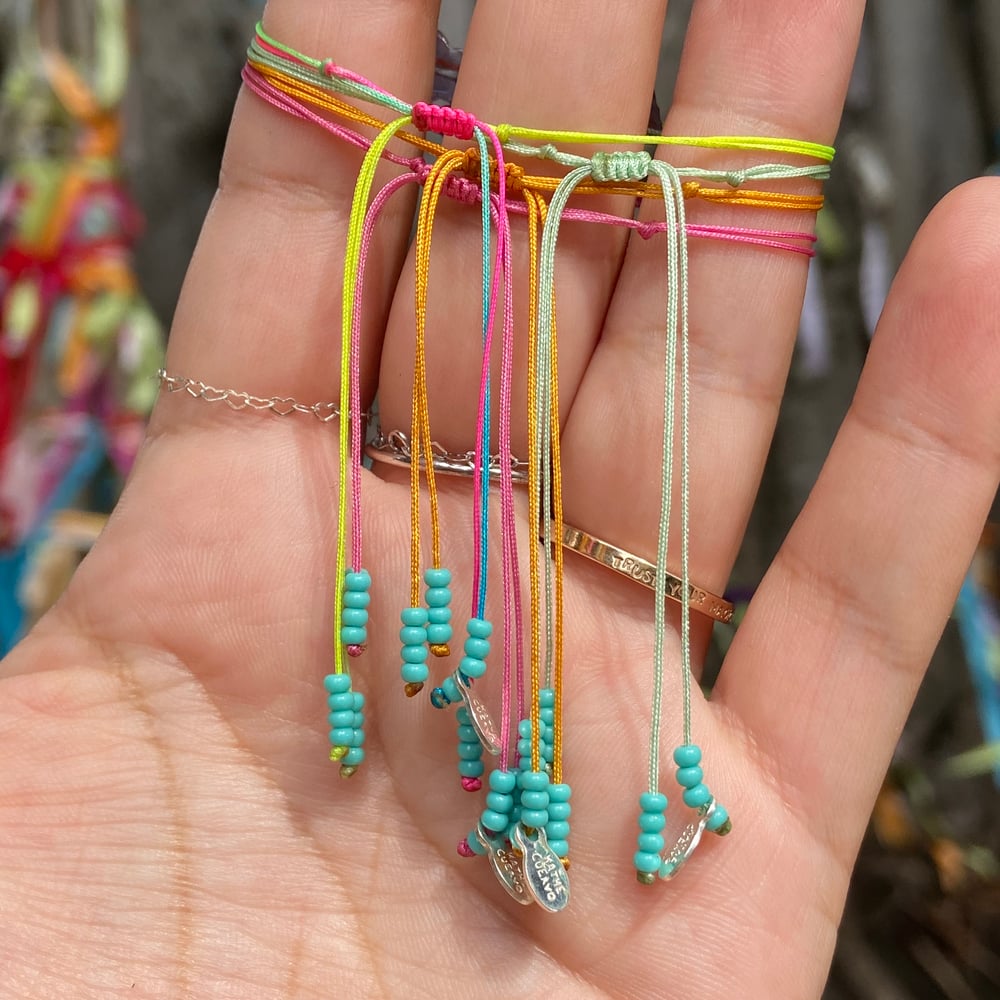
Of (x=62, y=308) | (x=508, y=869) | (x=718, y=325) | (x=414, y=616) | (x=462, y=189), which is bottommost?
(x=508, y=869)

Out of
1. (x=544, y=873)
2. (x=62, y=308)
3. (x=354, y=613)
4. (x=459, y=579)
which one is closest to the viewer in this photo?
(x=544, y=873)

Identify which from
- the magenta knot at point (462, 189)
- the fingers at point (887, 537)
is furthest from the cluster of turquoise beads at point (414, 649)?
the magenta knot at point (462, 189)

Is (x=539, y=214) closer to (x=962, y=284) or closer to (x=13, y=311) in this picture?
(x=962, y=284)

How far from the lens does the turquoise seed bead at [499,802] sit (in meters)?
0.99

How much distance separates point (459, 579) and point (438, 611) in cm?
12

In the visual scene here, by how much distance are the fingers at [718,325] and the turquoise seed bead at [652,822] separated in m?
0.32

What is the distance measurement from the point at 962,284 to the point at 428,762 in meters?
0.83

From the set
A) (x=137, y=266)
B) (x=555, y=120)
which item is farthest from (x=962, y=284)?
(x=137, y=266)

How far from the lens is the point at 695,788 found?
101 centimetres

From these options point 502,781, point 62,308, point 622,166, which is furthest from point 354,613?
point 62,308

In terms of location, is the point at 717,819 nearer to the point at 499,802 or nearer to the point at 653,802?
the point at 653,802

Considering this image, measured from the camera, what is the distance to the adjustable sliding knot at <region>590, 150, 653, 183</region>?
1.10m

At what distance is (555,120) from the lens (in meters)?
1.16

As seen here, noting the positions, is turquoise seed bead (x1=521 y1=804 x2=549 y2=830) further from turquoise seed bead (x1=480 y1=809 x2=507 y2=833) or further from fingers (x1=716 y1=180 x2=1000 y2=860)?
fingers (x1=716 y1=180 x2=1000 y2=860)
